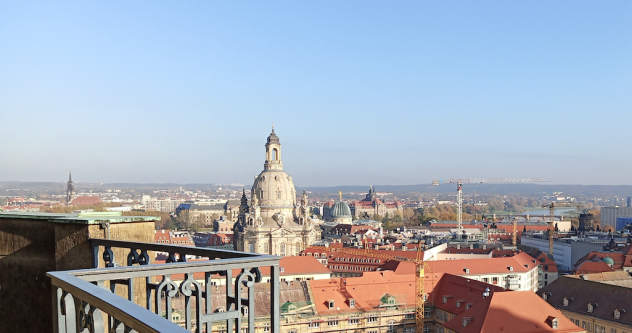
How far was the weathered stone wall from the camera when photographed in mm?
6355

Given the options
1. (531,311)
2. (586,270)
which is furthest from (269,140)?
(531,311)

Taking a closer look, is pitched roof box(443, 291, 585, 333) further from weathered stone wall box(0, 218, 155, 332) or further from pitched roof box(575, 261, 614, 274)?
weathered stone wall box(0, 218, 155, 332)

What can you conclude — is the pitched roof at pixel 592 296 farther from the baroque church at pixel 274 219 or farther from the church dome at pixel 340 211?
the church dome at pixel 340 211

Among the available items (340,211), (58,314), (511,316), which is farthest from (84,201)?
(58,314)

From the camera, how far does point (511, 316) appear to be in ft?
116

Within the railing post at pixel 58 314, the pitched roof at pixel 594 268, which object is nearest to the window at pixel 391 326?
the pitched roof at pixel 594 268

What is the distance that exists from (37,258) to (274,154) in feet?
316

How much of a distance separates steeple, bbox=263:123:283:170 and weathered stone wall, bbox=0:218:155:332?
3689 inches

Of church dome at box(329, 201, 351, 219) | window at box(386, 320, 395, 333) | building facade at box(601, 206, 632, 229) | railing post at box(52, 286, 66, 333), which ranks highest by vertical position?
railing post at box(52, 286, 66, 333)

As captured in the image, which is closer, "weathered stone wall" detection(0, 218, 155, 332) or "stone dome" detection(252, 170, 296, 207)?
"weathered stone wall" detection(0, 218, 155, 332)

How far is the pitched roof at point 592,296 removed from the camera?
3978cm

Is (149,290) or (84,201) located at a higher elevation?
(149,290)

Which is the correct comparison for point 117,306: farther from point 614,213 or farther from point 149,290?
point 614,213

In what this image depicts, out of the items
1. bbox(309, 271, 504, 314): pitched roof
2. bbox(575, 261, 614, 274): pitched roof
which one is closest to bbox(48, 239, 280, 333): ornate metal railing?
bbox(309, 271, 504, 314): pitched roof
